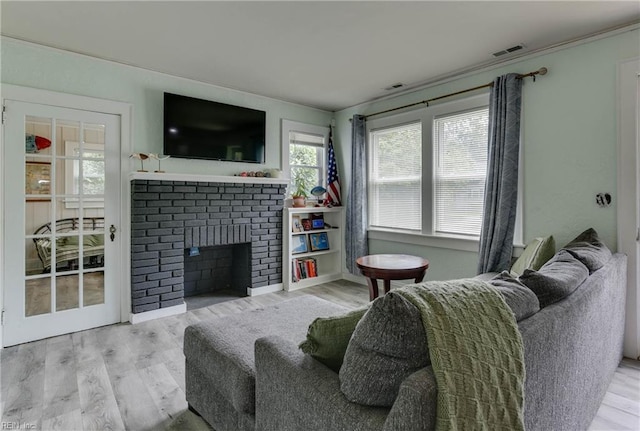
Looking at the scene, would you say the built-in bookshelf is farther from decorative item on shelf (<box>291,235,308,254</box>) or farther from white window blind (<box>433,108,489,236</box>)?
white window blind (<box>433,108,489,236</box>)

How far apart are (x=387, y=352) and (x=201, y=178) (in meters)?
3.11

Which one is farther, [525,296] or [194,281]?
[194,281]

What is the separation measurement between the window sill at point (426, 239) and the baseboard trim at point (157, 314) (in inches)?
97.3

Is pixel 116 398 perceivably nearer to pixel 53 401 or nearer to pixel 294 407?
pixel 53 401

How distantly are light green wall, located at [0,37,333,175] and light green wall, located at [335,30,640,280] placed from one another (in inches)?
102

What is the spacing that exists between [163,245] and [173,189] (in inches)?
22.8

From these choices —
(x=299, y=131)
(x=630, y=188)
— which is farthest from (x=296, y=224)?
(x=630, y=188)

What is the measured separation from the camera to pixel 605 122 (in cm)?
261

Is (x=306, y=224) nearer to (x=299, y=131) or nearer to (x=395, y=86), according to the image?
A: (x=299, y=131)

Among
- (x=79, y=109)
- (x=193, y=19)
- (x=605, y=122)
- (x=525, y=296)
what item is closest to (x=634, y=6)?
(x=605, y=122)

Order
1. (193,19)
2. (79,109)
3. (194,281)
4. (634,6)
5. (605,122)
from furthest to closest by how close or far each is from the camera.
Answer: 1. (194,281)
2. (79,109)
3. (605,122)
4. (193,19)
5. (634,6)

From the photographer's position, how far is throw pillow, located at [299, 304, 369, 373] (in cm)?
115

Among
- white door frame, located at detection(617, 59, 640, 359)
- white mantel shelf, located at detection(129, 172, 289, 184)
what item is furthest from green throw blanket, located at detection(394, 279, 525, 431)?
white mantel shelf, located at detection(129, 172, 289, 184)

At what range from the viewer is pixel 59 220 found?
2.98 metres
